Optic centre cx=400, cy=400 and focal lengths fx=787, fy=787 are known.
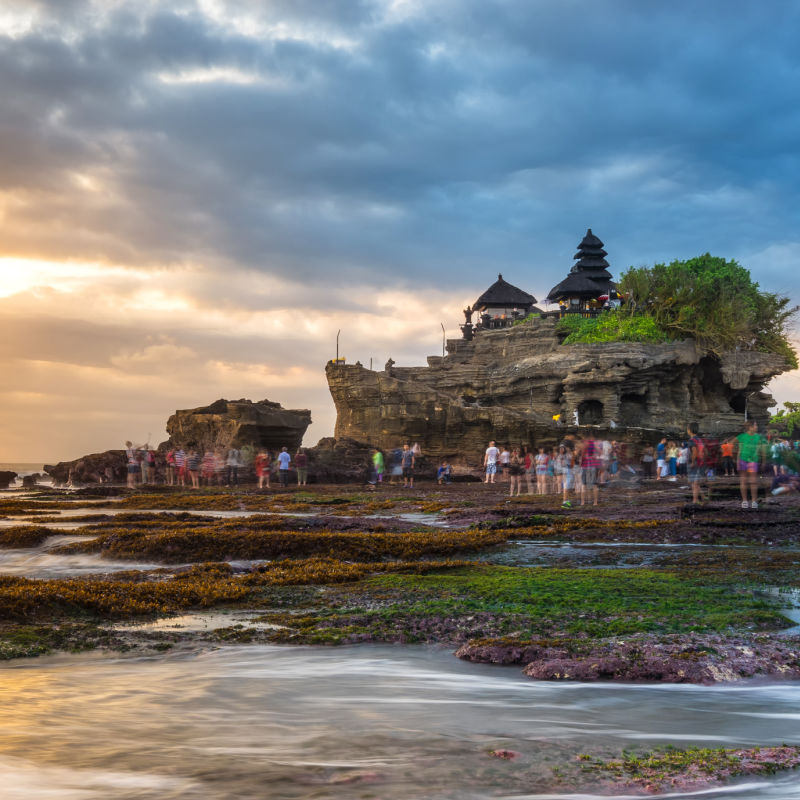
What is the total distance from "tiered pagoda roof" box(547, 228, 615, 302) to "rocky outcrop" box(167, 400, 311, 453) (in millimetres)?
44587

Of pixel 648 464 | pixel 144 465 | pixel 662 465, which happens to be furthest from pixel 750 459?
pixel 144 465

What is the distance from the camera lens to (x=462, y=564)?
995cm

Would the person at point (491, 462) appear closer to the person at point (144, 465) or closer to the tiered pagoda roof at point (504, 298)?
the person at point (144, 465)

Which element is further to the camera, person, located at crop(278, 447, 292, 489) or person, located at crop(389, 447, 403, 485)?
person, located at crop(389, 447, 403, 485)

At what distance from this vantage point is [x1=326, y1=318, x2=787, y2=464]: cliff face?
52938 millimetres

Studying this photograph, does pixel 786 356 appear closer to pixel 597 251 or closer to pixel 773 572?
pixel 597 251

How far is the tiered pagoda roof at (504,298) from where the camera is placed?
94062 mm

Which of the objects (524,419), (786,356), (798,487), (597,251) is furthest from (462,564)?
(597,251)

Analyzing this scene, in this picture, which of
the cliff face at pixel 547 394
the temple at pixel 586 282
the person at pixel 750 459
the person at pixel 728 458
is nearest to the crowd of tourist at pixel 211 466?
the cliff face at pixel 547 394

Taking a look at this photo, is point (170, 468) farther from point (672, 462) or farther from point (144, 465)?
point (672, 462)

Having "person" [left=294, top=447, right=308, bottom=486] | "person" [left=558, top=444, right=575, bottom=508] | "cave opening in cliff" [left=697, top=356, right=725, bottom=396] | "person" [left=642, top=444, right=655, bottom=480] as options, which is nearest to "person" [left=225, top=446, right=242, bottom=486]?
"person" [left=294, top=447, right=308, bottom=486]

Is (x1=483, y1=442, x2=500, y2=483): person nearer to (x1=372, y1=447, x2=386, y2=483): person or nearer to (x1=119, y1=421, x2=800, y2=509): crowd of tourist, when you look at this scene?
(x1=119, y1=421, x2=800, y2=509): crowd of tourist

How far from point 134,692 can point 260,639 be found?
1.52m

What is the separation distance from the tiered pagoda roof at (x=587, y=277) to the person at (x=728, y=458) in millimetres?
49139
